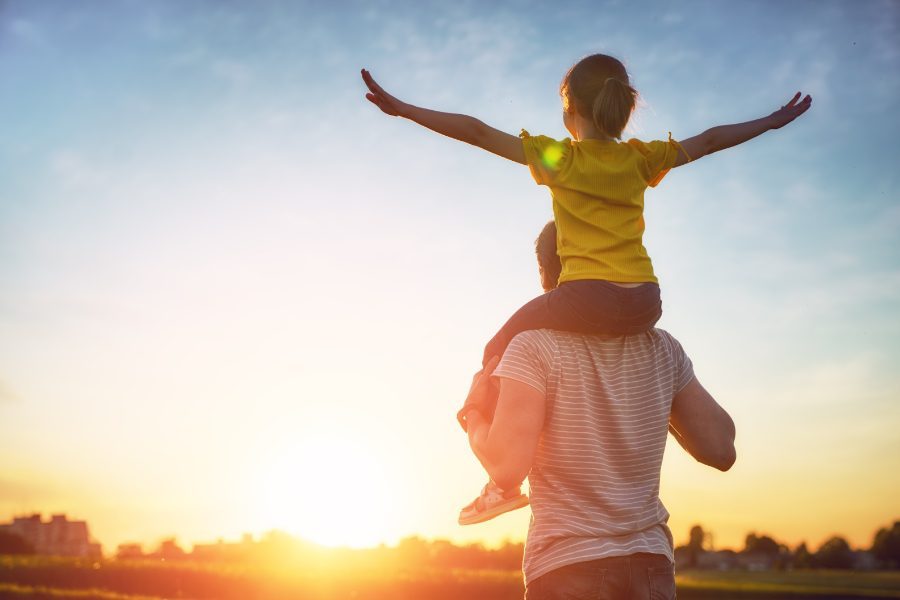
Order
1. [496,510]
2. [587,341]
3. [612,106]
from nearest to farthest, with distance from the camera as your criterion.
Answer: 1. [587,341]
2. [496,510]
3. [612,106]

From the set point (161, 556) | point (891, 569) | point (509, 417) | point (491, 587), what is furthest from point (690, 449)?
point (891, 569)

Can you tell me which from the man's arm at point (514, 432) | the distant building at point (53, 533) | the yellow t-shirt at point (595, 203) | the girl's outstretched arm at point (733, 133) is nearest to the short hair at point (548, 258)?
the yellow t-shirt at point (595, 203)

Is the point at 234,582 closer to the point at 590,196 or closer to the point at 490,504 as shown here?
the point at 490,504

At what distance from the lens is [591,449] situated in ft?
7.64

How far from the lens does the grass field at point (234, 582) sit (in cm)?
1619

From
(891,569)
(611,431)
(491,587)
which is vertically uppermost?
(611,431)

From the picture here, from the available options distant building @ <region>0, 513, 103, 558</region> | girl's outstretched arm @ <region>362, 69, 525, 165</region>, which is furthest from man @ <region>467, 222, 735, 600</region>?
distant building @ <region>0, 513, 103, 558</region>

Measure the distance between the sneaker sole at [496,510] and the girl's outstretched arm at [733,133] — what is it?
131 centimetres

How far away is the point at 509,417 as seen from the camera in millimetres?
2268

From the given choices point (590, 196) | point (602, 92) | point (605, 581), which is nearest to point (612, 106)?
point (602, 92)

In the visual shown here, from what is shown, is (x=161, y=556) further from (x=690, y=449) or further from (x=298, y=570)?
(x=690, y=449)

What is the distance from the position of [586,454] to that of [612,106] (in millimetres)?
1219

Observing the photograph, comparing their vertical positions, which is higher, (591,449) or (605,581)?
(591,449)

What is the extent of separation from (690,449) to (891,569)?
4195 inches
